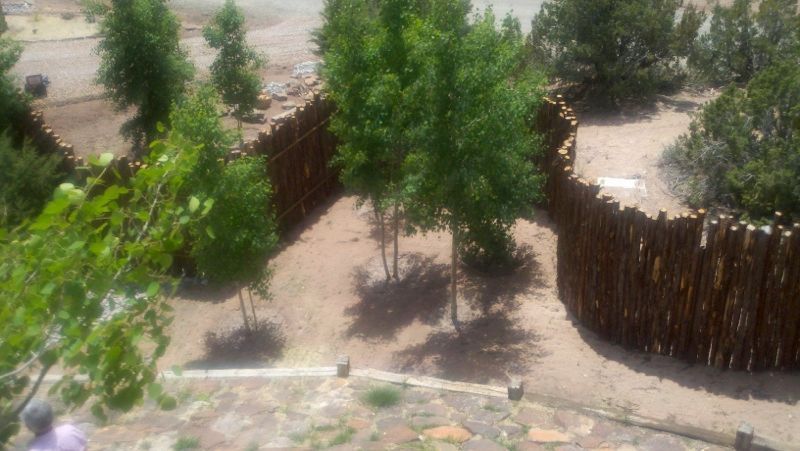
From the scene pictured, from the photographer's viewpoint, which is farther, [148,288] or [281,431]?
[281,431]

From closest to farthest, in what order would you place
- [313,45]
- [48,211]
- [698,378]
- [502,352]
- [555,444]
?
[48,211] → [555,444] → [698,378] → [502,352] → [313,45]

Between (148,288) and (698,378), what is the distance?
20.2 ft

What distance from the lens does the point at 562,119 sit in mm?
11391

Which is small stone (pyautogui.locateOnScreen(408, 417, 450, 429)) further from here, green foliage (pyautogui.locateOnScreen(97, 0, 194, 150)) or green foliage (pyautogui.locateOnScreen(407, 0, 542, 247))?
green foliage (pyautogui.locateOnScreen(97, 0, 194, 150))

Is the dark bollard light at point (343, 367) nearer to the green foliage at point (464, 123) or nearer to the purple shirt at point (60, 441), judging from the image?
the green foliage at point (464, 123)

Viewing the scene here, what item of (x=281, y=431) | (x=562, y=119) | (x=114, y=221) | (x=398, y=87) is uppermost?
(x=114, y=221)

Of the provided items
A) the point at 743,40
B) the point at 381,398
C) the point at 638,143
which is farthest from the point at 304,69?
the point at 381,398

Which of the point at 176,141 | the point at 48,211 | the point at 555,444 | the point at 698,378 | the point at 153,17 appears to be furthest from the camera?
the point at 153,17

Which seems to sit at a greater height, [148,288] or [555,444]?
[148,288]

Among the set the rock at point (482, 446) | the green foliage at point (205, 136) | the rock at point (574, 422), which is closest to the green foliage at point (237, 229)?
the green foliage at point (205, 136)

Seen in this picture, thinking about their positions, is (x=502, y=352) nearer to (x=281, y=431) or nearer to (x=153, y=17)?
(x=281, y=431)

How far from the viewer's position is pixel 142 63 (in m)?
14.5

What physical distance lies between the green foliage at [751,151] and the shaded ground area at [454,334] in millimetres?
2087

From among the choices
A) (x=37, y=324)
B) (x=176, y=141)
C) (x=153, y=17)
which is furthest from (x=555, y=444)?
(x=153, y=17)
